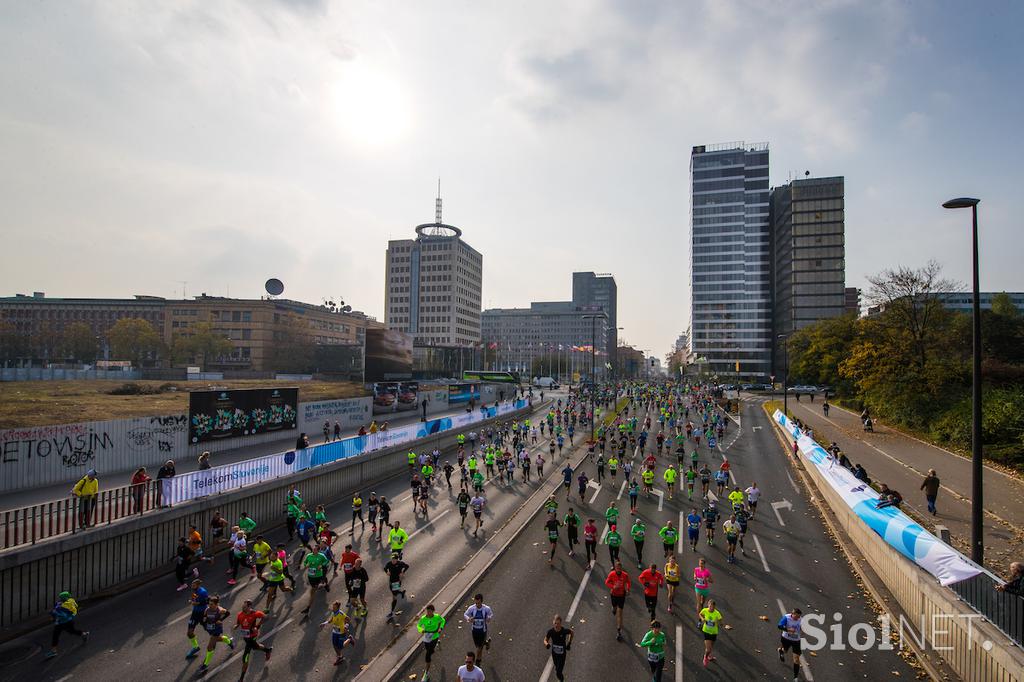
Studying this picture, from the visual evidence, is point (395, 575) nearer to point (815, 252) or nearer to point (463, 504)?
point (463, 504)

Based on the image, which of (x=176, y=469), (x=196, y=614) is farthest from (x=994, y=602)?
(x=176, y=469)

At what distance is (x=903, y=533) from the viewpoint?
12.8 metres

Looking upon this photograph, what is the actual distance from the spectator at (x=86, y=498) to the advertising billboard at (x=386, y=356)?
33.7 meters

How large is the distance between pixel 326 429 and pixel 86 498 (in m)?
17.9

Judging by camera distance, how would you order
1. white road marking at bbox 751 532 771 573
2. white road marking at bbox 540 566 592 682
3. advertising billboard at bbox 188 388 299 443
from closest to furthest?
white road marking at bbox 540 566 592 682
white road marking at bbox 751 532 771 573
advertising billboard at bbox 188 388 299 443

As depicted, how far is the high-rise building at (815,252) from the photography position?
11650 cm

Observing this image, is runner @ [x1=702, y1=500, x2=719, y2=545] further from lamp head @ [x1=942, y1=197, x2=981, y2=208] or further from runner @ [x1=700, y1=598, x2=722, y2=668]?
lamp head @ [x1=942, y1=197, x2=981, y2=208]

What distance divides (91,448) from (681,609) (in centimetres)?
2274

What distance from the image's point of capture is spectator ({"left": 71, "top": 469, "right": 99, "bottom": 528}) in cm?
1344

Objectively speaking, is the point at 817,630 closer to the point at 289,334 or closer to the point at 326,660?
the point at 326,660

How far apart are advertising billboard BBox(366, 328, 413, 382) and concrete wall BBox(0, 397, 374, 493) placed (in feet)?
68.3

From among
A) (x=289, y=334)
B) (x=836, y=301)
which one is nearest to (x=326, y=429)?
(x=289, y=334)

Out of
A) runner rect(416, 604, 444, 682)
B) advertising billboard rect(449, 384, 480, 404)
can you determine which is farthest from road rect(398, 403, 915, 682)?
advertising billboard rect(449, 384, 480, 404)

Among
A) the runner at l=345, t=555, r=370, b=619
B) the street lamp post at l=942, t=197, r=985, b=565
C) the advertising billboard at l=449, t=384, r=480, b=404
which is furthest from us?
the advertising billboard at l=449, t=384, r=480, b=404
